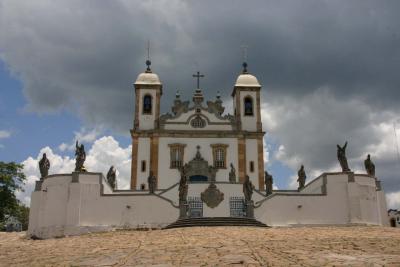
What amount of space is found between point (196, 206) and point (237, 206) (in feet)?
8.11

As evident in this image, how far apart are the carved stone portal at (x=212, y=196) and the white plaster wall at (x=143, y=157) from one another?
1191cm

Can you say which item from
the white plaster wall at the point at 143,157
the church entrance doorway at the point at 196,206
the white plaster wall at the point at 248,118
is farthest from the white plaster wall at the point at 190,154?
the church entrance doorway at the point at 196,206

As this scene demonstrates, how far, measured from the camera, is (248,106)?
4481 cm

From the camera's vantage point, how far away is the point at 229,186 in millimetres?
29344

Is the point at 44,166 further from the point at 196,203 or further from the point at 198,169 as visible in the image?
the point at 198,169

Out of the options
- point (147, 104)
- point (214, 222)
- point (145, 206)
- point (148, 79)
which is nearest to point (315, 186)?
point (214, 222)

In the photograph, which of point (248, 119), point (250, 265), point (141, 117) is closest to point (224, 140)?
point (248, 119)

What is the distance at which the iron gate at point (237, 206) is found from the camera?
28766 mm

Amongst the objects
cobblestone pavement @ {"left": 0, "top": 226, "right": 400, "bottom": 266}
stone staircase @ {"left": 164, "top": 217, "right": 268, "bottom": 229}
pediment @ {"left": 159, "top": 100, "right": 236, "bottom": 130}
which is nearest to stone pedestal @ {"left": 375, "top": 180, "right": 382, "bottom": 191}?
stone staircase @ {"left": 164, "top": 217, "right": 268, "bottom": 229}

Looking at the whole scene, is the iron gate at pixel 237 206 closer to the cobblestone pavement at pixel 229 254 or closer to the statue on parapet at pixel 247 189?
the statue on parapet at pixel 247 189

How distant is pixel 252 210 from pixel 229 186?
3.56m

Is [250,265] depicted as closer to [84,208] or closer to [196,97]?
[84,208]

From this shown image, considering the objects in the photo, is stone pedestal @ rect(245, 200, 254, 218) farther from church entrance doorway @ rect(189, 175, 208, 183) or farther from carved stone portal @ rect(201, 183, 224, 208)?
church entrance doorway @ rect(189, 175, 208, 183)

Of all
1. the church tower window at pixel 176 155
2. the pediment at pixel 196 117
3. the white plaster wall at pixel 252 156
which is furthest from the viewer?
the pediment at pixel 196 117
